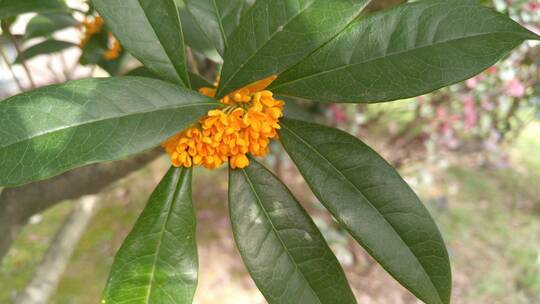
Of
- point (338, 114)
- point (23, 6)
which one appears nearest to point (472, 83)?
point (338, 114)

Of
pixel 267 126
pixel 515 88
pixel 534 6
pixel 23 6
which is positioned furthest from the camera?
pixel 515 88

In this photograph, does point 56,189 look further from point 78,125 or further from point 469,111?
point 469,111

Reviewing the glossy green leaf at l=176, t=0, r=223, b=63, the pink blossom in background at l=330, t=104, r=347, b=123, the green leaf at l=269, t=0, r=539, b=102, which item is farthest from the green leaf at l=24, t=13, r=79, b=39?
the pink blossom in background at l=330, t=104, r=347, b=123

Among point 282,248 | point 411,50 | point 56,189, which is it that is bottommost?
point 56,189

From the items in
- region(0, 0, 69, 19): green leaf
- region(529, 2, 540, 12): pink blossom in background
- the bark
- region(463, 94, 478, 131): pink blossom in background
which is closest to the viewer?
region(0, 0, 69, 19): green leaf

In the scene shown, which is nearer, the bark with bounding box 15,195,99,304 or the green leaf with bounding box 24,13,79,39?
the green leaf with bounding box 24,13,79,39

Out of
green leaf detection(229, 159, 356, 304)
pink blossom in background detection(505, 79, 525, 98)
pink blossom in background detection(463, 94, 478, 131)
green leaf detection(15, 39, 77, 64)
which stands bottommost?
green leaf detection(15, 39, 77, 64)

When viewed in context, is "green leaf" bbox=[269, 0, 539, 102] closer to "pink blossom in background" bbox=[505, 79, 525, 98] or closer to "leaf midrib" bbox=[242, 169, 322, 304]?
"leaf midrib" bbox=[242, 169, 322, 304]

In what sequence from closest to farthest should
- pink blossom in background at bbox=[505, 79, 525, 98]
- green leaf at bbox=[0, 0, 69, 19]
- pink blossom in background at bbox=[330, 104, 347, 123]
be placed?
green leaf at bbox=[0, 0, 69, 19] → pink blossom in background at bbox=[505, 79, 525, 98] → pink blossom in background at bbox=[330, 104, 347, 123]
